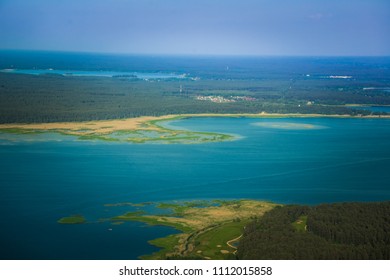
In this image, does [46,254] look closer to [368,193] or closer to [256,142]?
[368,193]

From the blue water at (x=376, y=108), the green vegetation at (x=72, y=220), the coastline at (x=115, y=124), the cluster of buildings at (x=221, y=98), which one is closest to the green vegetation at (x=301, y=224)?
the green vegetation at (x=72, y=220)

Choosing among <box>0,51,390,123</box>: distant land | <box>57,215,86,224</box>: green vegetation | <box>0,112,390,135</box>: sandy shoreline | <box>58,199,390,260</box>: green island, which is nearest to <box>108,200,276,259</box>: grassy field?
<box>58,199,390,260</box>: green island

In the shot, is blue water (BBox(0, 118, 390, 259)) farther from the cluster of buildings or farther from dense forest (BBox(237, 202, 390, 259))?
the cluster of buildings

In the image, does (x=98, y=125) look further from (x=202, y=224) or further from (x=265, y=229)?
(x=265, y=229)

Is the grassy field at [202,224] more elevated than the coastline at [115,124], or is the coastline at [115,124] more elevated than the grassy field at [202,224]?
the coastline at [115,124]

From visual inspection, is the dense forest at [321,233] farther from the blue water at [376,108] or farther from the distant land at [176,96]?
the blue water at [376,108]
